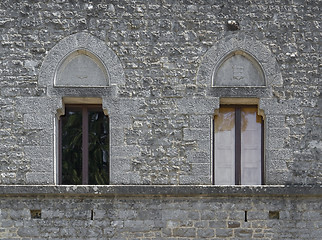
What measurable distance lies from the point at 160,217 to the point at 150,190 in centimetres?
41

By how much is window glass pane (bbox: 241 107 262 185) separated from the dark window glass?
1.98 metres

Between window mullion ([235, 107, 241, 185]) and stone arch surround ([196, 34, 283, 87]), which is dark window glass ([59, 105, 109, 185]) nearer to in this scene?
stone arch surround ([196, 34, 283, 87])

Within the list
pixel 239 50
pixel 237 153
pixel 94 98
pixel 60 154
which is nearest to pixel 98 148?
pixel 60 154

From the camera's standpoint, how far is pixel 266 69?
722cm

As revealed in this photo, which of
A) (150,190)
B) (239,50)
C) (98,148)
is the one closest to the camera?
(150,190)

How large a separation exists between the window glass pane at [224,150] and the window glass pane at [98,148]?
1.59 meters

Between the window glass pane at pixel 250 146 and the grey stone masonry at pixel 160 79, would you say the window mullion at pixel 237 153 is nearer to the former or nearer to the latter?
the window glass pane at pixel 250 146

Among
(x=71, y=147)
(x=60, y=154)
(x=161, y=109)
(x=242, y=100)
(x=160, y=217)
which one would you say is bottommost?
(x=160, y=217)

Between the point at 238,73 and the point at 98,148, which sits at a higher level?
the point at 238,73

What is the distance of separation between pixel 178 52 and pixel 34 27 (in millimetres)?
2073

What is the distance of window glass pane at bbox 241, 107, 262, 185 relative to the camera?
731cm

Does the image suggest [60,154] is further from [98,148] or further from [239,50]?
[239,50]

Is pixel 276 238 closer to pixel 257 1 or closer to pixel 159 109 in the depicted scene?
pixel 159 109

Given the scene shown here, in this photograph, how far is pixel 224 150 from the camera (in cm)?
733
